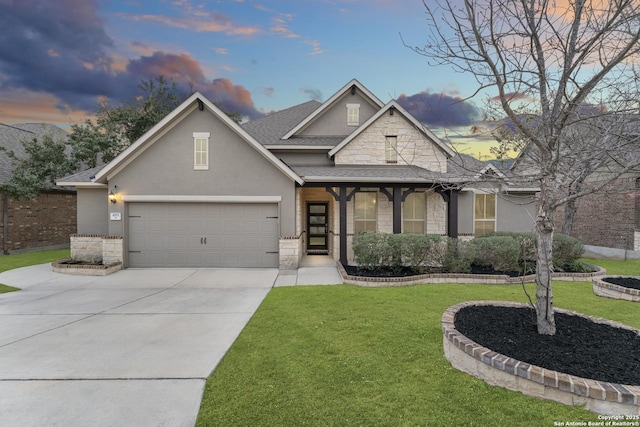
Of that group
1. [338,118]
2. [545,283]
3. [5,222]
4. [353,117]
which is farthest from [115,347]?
Answer: [5,222]

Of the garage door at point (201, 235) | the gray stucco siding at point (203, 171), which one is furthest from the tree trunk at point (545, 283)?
the garage door at point (201, 235)

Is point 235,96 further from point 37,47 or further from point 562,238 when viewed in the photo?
point 562,238

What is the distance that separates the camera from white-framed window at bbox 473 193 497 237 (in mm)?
12320

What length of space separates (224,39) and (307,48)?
4.52 m

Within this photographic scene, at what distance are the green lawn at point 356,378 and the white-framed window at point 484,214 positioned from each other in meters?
6.34

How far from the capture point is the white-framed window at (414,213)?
1198 centimetres

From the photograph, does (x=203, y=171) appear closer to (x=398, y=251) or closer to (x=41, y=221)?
(x=398, y=251)

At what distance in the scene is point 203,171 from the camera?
34.6ft

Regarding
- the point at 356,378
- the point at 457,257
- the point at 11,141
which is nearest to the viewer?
the point at 356,378

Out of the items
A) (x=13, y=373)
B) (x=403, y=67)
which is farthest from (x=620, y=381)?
(x=13, y=373)

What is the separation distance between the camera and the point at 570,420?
103 inches

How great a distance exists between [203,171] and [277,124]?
6468 millimetres

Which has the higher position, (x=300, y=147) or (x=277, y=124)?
(x=277, y=124)

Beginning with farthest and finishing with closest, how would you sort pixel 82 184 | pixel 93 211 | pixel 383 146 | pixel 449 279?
pixel 383 146 → pixel 93 211 → pixel 82 184 → pixel 449 279
